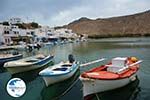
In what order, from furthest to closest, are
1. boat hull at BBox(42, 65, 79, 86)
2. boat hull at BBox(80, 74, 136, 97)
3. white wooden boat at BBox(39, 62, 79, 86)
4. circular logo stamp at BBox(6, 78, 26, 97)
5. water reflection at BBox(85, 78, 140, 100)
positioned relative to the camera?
boat hull at BBox(42, 65, 79, 86) < white wooden boat at BBox(39, 62, 79, 86) < water reflection at BBox(85, 78, 140, 100) < boat hull at BBox(80, 74, 136, 97) < circular logo stamp at BBox(6, 78, 26, 97)

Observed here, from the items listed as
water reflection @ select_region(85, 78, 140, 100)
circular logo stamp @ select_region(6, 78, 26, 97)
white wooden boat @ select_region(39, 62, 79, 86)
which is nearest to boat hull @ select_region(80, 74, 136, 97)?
water reflection @ select_region(85, 78, 140, 100)

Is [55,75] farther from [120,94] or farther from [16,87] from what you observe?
[16,87]

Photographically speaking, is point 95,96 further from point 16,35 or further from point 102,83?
point 16,35

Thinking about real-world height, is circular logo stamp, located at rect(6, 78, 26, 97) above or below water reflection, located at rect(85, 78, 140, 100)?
above

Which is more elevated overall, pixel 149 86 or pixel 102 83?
pixel 102 83

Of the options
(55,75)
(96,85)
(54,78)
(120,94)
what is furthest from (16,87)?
(54,78)

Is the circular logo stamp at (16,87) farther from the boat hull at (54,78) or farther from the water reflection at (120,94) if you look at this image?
the boat hull at (54,78)

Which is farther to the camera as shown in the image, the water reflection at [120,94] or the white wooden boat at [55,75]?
the white wooden boat at [55,75]

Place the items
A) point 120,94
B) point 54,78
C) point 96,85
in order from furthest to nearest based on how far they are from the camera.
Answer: point 54,78, point 120,94, point 96,85

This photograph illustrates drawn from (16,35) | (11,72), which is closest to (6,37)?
(16,35)

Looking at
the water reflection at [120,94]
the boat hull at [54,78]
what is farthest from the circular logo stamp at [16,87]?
the boat hull at [54,78]

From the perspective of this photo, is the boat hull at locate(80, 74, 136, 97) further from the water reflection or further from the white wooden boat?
the white wooden boat

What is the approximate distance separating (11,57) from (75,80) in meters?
15.9

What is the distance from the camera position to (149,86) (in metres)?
20.8
